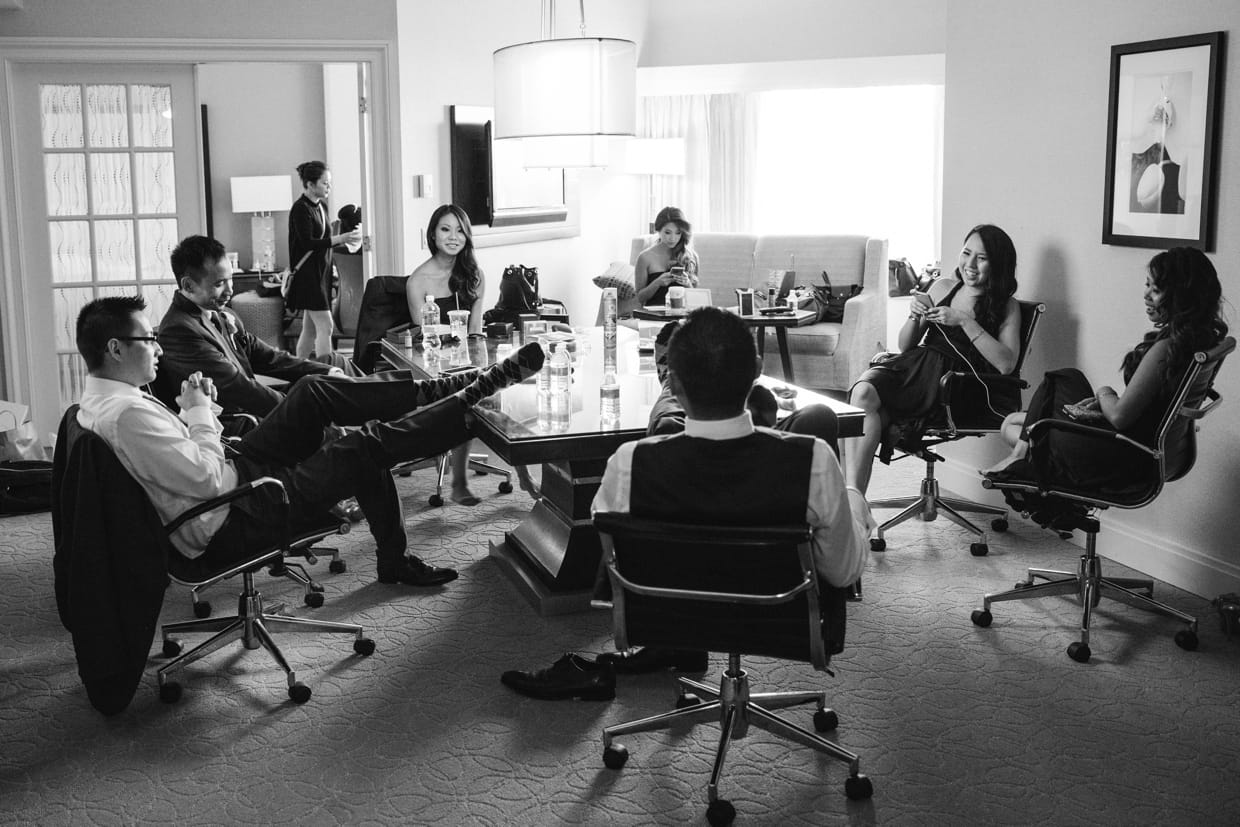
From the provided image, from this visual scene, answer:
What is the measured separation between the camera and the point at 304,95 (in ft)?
32.5

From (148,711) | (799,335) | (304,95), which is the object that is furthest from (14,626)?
(304,95)

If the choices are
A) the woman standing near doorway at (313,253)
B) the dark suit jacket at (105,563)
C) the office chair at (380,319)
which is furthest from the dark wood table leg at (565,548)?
the woman standing near doorway at (313,253)

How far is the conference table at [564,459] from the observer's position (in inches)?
144

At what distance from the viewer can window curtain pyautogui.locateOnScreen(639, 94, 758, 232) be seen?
10.6 metres

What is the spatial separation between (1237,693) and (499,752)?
208 centimetres

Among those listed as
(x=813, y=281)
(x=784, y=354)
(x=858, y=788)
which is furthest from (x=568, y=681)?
(x=813, y=281)

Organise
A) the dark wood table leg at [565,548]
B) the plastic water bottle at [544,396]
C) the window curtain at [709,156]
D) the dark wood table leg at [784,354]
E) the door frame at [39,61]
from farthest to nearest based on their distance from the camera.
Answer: the window curtain at [709,156], the dark wood table leg at [784,354], the door frame at [39,61], the dark wood table leg at [565,548], the plastic water bottle at [544,396]

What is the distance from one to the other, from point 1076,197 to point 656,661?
2639 mm

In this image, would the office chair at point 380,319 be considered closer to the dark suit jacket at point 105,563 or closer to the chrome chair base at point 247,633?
the chrome chair base at point 247,633

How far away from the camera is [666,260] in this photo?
7707mm

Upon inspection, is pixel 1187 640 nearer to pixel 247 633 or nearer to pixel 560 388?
pixel 560 388

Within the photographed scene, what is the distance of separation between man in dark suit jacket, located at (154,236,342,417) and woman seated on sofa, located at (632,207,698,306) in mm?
3395

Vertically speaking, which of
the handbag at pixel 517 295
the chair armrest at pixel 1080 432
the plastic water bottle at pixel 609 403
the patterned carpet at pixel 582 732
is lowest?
the patterned carpet at pixel 582 732

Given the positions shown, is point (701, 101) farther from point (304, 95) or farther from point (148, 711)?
point (148, 711)
